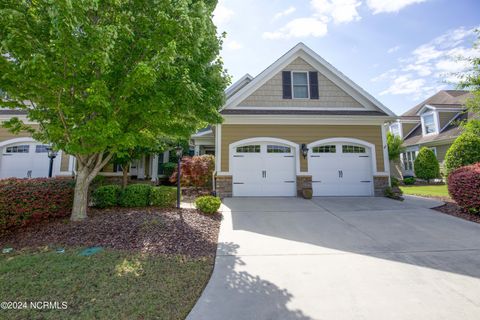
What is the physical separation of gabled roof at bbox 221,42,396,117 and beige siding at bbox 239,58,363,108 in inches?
7.0

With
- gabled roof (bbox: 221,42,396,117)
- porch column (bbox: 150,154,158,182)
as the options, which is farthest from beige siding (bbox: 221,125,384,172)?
porch column (bbox: 150,154,158,182)

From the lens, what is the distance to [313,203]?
27.6 ft

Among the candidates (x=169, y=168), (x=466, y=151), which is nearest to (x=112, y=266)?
(x=169, y=168)

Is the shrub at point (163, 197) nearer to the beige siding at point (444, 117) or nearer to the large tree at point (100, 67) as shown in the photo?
the large tree at point (100, 67)

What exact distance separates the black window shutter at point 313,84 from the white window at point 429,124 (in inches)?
570

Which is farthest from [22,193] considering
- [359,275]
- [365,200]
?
[365,200]

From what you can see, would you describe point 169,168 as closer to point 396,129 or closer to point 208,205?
point 208,205

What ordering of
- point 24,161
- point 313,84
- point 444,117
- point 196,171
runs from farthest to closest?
1. point 444,117
2. point 24,161
3. point 196,171
4. point 313,84

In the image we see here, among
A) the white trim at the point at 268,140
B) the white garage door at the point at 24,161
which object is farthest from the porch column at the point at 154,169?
the white trim at the point at 268,140

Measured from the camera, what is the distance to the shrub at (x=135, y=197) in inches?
271

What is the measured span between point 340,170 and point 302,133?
257cm

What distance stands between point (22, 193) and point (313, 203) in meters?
9.02

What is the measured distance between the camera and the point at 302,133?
1009 centimetres

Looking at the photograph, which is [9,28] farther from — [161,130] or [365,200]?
[365,200]
